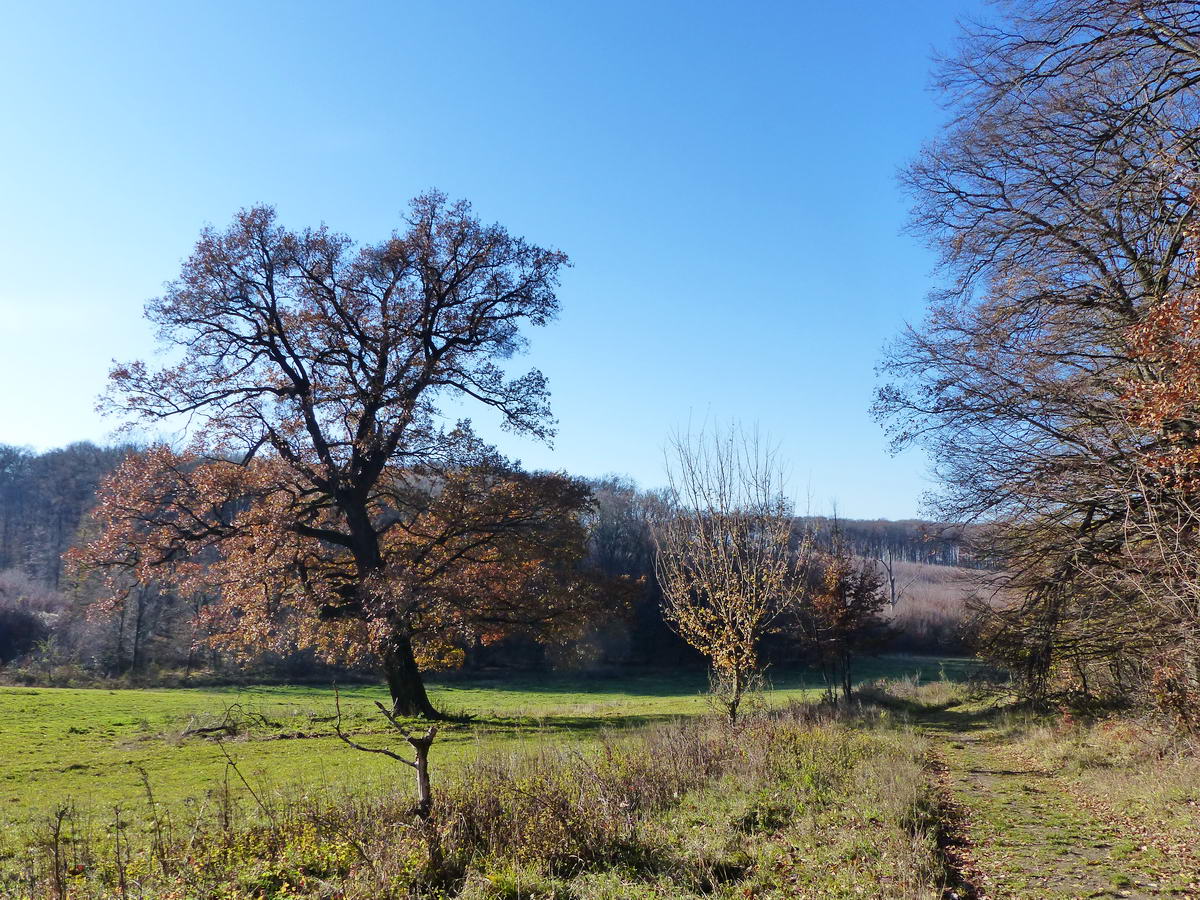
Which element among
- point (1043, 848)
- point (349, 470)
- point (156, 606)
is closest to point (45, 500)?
point (156, 606)

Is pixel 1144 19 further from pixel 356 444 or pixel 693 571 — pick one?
pixel 356 444

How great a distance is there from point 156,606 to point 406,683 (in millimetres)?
33762

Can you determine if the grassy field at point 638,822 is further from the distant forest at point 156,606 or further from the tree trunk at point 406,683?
the tree trunk at point 406,683

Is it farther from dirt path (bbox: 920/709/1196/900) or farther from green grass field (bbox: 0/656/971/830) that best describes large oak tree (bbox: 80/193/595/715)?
dirt path (bbox: 920/709/1196/900)

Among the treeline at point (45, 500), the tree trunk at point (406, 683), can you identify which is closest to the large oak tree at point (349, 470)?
the tree trunk at point (406, 683)

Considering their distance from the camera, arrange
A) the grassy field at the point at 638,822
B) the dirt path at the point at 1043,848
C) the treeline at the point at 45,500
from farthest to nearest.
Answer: the treeline at the point at 45,500 → the dirt path at the point at 1043,848 → the grassy field at the point at 638,822

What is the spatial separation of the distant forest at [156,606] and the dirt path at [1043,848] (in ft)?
15.8

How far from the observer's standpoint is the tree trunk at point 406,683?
20375mm

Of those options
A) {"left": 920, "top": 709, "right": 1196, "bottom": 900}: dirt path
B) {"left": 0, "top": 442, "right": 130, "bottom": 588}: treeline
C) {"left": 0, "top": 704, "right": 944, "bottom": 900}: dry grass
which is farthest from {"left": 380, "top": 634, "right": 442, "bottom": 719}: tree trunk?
{"left": 0, "top": 442, "right": 130, "bottom": 588}: treeline

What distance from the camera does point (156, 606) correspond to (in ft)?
153

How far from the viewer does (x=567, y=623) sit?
21.1 m

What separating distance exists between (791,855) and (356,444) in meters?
15.8

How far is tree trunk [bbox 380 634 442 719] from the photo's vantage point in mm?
20375

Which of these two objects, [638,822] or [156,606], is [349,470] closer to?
[638,822]
